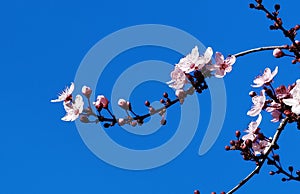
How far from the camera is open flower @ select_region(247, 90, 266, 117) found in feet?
12.3

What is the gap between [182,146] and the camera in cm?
513

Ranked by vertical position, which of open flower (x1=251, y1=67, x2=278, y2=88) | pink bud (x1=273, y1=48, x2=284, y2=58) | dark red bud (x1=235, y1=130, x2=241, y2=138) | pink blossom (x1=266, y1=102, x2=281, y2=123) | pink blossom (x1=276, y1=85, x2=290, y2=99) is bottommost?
dark red bud (x1=235, y1=130, x2=241, y2=138)

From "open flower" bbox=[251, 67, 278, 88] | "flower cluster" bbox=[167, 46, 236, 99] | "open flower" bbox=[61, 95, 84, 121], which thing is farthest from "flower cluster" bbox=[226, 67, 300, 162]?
"open flower" bbox=[61, 95, 84, 121]

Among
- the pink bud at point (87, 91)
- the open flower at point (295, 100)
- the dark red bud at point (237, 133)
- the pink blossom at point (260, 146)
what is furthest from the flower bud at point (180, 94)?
the open flower at point (295, 100)

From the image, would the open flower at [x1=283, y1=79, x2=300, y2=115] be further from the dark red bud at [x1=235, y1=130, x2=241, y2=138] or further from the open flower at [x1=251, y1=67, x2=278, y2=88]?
the dark red bud at [x1=235, y1=130, x2=241, y2=138]

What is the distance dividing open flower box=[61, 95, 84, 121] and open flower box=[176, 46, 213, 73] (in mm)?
909

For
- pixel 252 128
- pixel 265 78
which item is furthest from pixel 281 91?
pixel 252 128

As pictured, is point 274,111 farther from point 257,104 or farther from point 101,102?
point 101,102

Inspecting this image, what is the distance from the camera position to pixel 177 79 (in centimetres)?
431

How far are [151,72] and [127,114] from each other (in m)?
1.22

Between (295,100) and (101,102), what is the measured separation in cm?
165

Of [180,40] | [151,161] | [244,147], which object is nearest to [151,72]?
[180,40]

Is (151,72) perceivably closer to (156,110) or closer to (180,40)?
(180,40)

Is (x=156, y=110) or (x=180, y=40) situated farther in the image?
(x=180, y=40)
